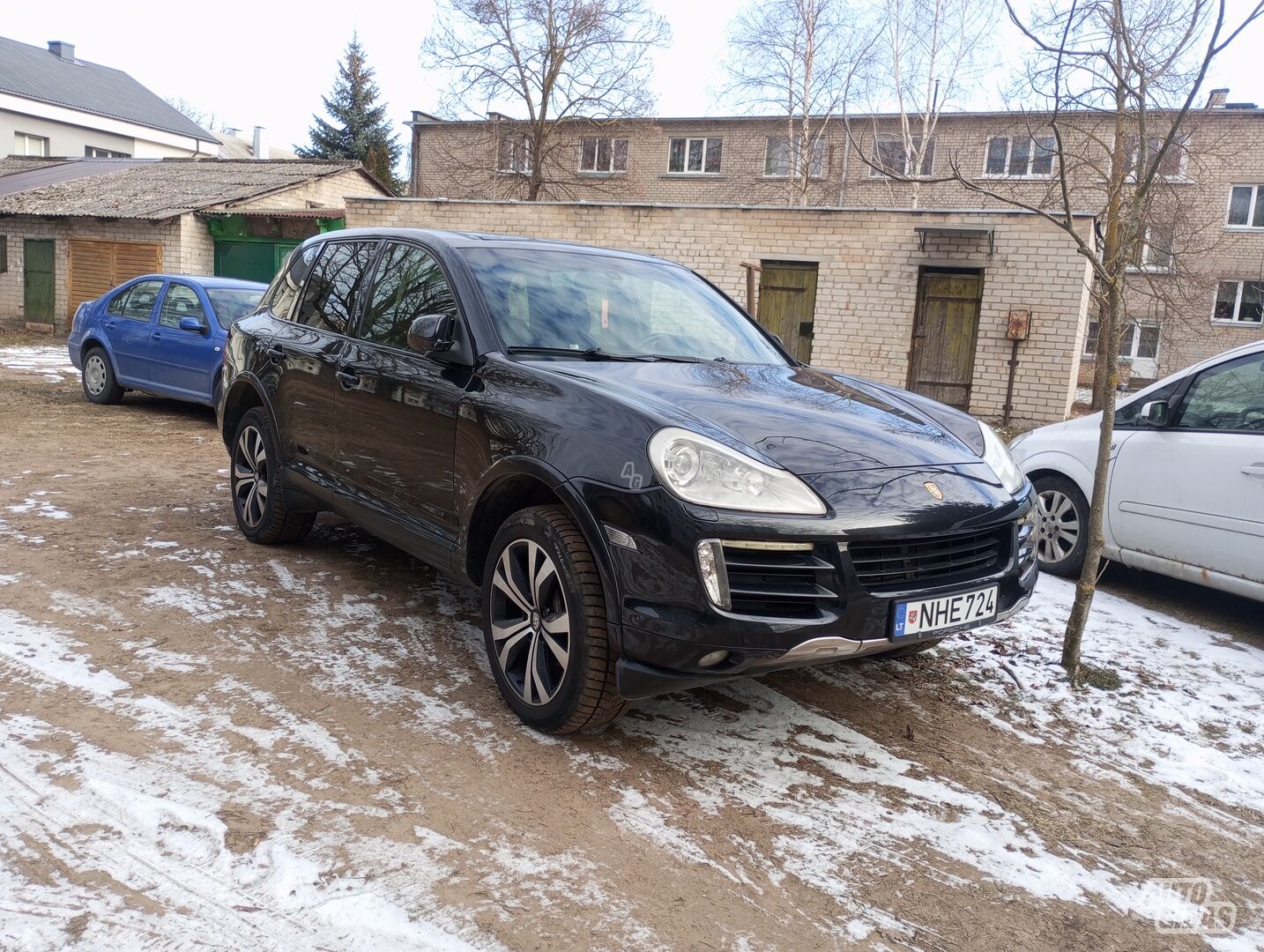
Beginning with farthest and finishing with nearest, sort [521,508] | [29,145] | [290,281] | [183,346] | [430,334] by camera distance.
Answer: [29,145] < [183,346] < [290,281] < [430,334] < [521,508]

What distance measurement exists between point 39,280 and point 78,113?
21.0 meters

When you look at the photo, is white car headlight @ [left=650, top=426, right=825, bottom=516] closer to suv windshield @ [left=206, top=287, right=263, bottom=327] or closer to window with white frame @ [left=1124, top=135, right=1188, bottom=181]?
window with white frame @ [left=1124, top=135, right=1188, bottom=181]

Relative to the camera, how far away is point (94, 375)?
11.7 meters

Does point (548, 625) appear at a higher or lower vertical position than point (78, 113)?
lower

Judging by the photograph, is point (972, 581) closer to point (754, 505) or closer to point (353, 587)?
point (754, 505)

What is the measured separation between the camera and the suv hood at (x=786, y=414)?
127 inches

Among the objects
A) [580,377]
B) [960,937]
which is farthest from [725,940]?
[580,377]

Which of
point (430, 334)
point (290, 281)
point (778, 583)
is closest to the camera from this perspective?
point (778, 583)

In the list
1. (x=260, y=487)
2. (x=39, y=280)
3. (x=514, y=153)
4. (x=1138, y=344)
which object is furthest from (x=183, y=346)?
(x=1138, y=344)

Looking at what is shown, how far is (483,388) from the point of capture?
12.2 ft

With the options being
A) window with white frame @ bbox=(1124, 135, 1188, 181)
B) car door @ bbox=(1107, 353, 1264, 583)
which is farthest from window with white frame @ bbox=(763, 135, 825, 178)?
car door @ bbox=(1107, 353, 1264, 583)

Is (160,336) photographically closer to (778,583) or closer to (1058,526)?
(1058,526)

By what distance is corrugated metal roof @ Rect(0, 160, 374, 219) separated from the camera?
2286cm

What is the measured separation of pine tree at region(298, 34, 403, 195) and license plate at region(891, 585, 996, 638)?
42710 millimetres
